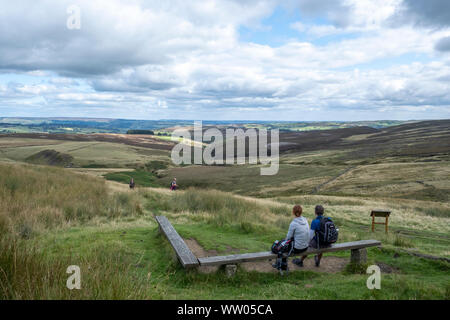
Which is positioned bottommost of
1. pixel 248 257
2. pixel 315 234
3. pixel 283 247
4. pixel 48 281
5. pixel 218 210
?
pixel 218 210

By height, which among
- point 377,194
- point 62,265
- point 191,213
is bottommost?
point 377,194

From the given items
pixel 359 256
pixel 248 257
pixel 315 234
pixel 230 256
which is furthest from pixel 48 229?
pixel 359 256

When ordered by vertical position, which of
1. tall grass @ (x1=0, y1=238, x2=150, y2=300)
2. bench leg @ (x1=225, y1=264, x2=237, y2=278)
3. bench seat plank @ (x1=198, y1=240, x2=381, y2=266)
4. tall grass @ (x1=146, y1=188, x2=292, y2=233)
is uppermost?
tall grass @ (x1=0, y1=238, x2=150, y2=300)

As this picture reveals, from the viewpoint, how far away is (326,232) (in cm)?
728

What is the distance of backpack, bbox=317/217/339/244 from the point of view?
7277 mm

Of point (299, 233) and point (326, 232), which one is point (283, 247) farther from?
point (326, 232)

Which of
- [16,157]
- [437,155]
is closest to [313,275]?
[437,155]

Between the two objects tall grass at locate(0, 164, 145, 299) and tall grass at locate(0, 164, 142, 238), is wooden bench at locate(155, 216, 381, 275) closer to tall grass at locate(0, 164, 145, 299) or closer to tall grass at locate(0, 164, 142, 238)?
tall grass at locate(0, 164, 145, 299)

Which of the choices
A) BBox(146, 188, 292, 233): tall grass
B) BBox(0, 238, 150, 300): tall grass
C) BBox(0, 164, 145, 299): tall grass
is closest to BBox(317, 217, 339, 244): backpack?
BBox(146, 188, 292, 233): tall grass

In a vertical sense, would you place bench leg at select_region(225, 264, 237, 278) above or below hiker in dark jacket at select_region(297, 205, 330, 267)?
below
